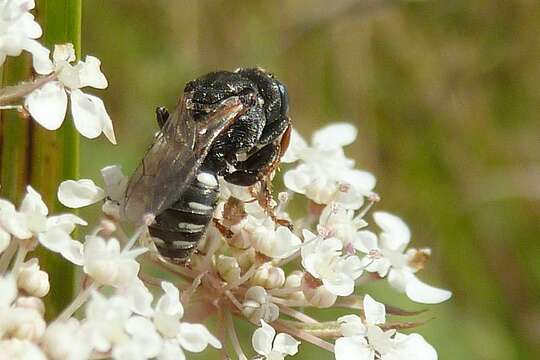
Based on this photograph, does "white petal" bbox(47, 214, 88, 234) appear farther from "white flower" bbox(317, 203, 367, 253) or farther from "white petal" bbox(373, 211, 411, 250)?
"white petal" bbox(373, 211, 411, 250)

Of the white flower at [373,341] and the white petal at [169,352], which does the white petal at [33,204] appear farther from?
the white flower at [373,341]

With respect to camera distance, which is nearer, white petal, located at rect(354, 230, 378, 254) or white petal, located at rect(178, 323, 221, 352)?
white petal, located at rect(178, 323, 221, 352)

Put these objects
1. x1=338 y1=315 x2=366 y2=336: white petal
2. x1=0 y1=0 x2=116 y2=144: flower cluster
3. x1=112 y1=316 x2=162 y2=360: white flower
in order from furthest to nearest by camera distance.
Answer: x1=338 y1=315 x2=366 y2=336: white petal, x1=0 y1=0 x2=116 y2=144: flower cluster, x1=112 y1=316 x2=162 y2=360: white flower

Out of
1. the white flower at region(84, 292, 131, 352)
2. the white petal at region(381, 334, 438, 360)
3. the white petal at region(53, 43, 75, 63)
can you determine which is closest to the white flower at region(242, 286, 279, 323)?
the white petal at region(381, 334, 438, 360)

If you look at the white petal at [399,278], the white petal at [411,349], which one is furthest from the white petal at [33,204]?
the white petal at [399,278]

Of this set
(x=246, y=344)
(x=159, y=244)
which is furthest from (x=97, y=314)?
(x=246, y=344)

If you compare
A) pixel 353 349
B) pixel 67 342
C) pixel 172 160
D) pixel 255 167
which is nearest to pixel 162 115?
pixel 255 167

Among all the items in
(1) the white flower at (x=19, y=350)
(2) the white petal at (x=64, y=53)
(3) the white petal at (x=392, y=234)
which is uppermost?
(2) the white petal at (x=64, y=53)
